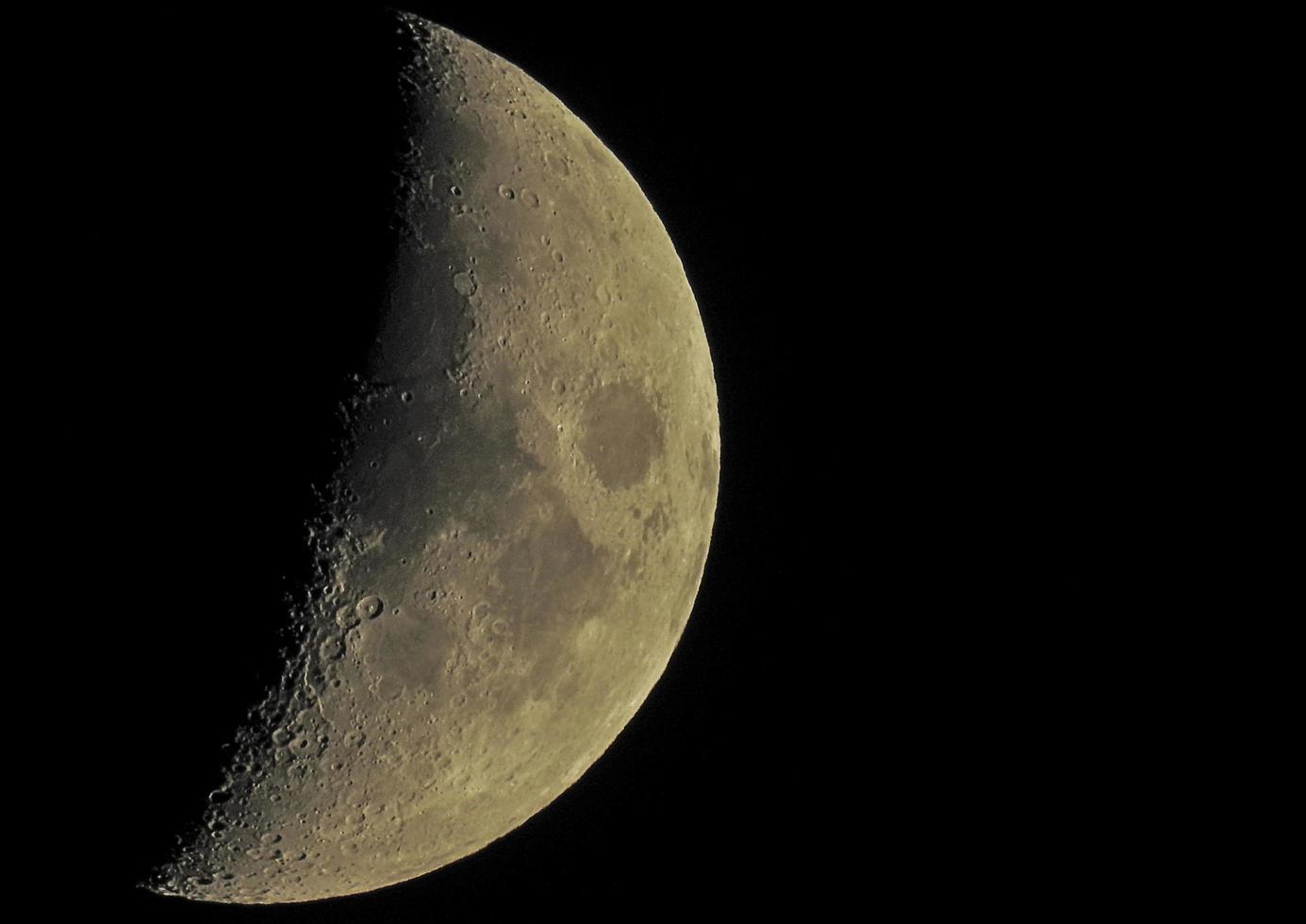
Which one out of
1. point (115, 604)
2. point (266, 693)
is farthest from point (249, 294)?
point (266, 693)

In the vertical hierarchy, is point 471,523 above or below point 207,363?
below

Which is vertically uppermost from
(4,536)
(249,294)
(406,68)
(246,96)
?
(406,68)

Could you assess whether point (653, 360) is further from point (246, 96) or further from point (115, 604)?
point (115, 604)

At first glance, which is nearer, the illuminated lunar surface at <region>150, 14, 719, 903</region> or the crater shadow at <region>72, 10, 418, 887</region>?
the crater shadow at <region>72, 10, 418, 887</region>

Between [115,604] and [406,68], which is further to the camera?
[406,68]

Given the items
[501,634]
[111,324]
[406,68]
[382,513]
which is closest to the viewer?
[111,324]

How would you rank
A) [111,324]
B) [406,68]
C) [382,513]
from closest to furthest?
1. [111,324]
2. [382,513]
3. [406,68]

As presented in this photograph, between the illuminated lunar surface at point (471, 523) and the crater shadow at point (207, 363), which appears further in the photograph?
the illuminated lunar surface at point (471, 523)

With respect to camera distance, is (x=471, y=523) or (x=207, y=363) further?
(x=471, y=523)
